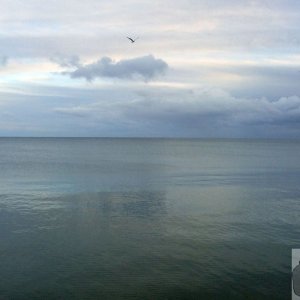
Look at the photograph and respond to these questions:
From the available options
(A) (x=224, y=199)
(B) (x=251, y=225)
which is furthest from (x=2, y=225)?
(A) (x=224, y=199)

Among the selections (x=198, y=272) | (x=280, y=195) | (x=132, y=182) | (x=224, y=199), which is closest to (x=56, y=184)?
(x=132, y=182)

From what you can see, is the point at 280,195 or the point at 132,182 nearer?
the point at 280,195

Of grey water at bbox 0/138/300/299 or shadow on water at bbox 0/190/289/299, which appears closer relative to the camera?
shadow on water at bbox 0/190/289/299

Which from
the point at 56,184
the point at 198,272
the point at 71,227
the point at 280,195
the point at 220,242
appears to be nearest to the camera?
the point at 198,272

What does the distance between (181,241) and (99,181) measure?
54212 millimetres

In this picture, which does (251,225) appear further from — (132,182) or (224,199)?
(132,182)

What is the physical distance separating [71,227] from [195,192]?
3559 centimetres

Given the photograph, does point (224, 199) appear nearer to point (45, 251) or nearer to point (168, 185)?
point (168, 185)

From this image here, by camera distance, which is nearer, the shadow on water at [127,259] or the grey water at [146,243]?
the shadow on water at [127,259]

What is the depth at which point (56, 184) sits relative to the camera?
8956cm

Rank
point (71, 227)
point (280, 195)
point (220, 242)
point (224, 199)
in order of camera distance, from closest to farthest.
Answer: point (220, 242)
point (71, 227)
point (224, 199)
point (280, 195)

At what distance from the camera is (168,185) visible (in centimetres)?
9025

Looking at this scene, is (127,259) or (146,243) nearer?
(127,259)

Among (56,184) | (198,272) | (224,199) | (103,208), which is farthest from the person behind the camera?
(56,184)
